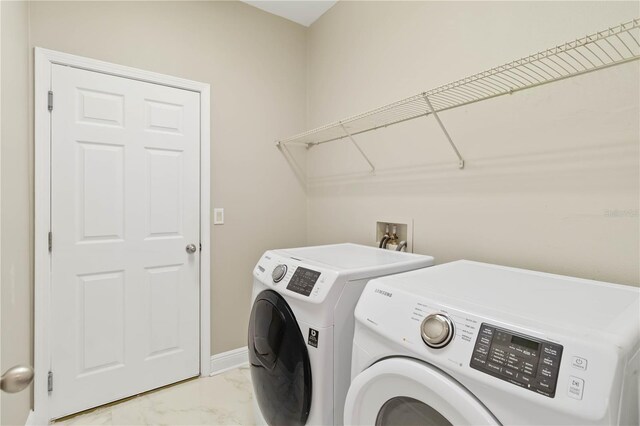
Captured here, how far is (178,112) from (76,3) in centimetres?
72

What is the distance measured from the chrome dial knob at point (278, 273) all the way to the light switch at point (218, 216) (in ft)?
3.23

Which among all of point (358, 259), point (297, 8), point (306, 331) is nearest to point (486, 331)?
point (306, 331)

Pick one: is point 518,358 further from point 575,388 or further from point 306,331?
point 306,331

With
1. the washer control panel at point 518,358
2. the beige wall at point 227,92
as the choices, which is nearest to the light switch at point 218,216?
the beige wall at point 227,92

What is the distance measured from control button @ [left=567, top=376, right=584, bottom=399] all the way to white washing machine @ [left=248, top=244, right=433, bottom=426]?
72 centimetres

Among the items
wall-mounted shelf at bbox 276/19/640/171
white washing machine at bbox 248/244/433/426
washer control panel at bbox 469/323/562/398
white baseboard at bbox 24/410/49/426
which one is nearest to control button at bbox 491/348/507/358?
washer control panel at bbox 469/323/562/398

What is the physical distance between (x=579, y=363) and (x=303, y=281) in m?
0.87

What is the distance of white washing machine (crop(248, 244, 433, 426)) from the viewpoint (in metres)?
1.17

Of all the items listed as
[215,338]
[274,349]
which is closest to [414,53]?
[274,349]

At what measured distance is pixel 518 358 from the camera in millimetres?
664

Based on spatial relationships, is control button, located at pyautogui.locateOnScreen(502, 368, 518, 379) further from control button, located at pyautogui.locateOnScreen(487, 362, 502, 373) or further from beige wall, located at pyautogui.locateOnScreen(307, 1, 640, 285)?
beige wall, located at pyautogui.locateOnScreen(307, 1, 640, 285)

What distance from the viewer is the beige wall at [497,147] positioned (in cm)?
111

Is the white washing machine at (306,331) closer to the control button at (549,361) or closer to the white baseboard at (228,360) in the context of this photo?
the control button at (549,361)

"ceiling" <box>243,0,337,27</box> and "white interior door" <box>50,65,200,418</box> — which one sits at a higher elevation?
"ceiling" <box>243,0,337,27</box>
